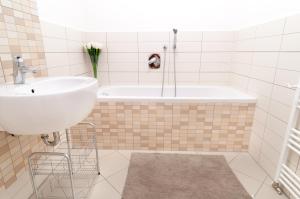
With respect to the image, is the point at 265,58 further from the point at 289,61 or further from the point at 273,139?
the point at 273,139

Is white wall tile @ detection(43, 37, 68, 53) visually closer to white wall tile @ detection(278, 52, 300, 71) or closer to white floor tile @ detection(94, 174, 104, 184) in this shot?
white floor tile @ detection(94, 174, 104, 184)

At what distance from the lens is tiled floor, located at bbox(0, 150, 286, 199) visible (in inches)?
48.5

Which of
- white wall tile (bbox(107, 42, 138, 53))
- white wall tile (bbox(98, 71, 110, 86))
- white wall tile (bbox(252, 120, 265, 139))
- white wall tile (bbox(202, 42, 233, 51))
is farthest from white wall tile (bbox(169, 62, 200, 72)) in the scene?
white wall tile (bbox(252, 120, 265, 139))

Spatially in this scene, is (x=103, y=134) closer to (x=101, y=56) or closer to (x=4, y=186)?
(x=4, y=186)

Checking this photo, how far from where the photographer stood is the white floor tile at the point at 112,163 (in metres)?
1.49

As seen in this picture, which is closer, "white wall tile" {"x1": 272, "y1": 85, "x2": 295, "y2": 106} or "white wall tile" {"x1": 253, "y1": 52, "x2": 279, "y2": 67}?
"white wall tile" {"x1": 272, "y1": 85, "x2": 295, "y2": 106}

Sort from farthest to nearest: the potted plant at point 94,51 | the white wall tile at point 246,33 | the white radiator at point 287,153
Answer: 1. the potted plant at point 94,51
2. the white wall tile at point 246,33
3. the white radiator at point 287,153

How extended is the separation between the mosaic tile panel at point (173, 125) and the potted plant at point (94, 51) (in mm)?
751

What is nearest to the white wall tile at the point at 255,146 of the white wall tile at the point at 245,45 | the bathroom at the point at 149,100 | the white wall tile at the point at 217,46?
the bathroom at the point at 149,100

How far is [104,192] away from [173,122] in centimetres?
85

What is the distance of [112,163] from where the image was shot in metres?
1.61

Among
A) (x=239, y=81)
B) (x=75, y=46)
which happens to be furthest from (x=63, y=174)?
(x=239, y=81)

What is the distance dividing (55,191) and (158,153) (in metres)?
0.93

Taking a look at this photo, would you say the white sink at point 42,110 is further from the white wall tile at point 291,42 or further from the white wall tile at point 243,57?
the white wall tile at point 243,57
